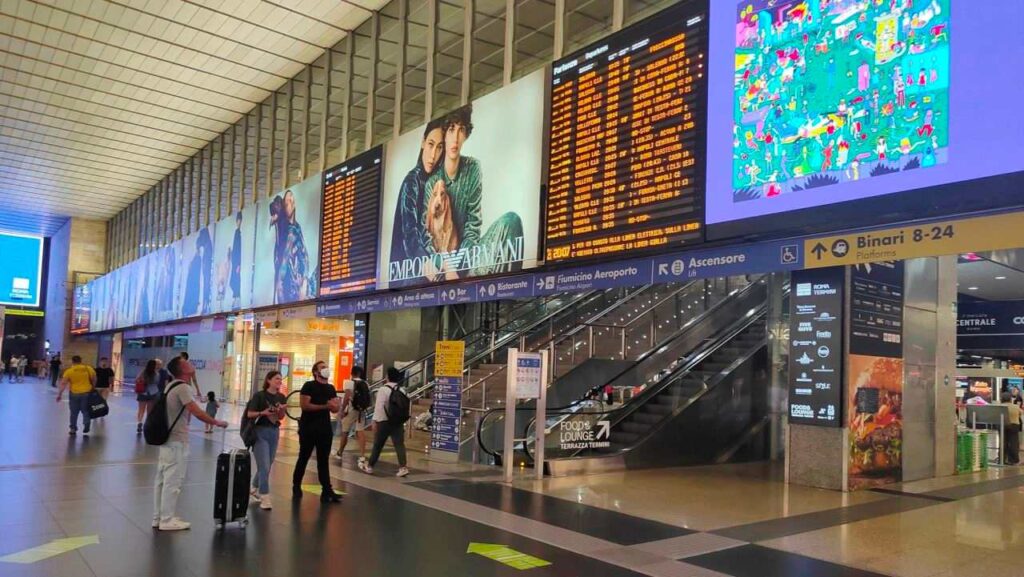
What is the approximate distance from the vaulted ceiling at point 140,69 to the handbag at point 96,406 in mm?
7707

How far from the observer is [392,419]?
9883 mm

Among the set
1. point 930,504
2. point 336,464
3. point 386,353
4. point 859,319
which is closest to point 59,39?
point 386,353

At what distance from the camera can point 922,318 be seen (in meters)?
11.5

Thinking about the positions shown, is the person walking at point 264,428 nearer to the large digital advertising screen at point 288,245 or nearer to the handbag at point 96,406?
the handbag at point 96,406

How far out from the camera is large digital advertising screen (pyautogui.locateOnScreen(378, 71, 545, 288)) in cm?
1089

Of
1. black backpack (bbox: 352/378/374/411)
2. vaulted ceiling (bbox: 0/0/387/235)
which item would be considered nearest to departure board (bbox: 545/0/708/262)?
black backpack (bbox: 352/378/374/411)

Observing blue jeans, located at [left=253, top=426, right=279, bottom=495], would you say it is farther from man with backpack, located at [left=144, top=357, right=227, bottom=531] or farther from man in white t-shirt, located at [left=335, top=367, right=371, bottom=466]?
man in white t-shirt, located at [left=335, top=367, right=371, bottom=466]

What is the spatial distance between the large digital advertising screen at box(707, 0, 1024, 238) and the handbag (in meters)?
11.5

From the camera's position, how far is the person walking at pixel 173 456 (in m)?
6.40

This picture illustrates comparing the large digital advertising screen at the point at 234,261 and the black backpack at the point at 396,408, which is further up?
the large digital advertising screen at the point at 234,261

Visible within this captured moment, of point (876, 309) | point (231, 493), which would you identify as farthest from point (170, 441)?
point (876, 309)

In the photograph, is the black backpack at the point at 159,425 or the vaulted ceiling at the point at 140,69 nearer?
the black backpack at the point at 159,425

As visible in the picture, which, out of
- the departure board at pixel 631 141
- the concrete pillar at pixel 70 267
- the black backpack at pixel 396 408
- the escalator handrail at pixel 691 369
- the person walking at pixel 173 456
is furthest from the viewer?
the concrete pillar at pixel 70 267

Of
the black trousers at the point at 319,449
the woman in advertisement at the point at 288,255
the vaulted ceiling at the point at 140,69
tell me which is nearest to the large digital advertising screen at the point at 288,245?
the woman in advertisement at the point at 288,255
